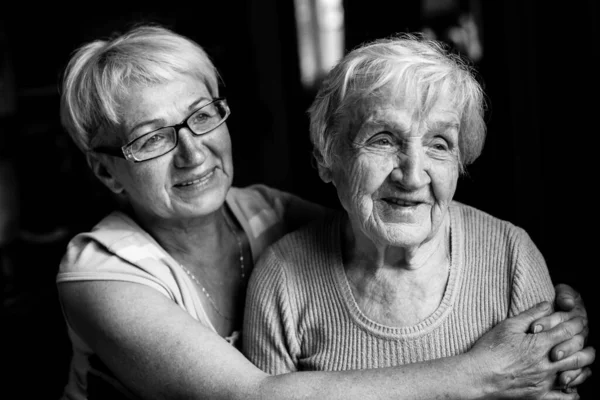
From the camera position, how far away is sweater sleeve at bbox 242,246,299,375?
1746 mm

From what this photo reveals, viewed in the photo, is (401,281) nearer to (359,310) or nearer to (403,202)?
(359,310)

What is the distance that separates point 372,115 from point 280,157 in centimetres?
307

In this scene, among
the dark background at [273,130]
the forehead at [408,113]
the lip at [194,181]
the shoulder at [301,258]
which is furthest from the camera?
the dark background at [273,130]

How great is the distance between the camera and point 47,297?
3506 mm

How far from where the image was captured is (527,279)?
1.68m

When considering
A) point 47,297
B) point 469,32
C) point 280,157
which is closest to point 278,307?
point 47,297

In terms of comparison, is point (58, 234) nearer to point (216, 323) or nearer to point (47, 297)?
point (47, 297)

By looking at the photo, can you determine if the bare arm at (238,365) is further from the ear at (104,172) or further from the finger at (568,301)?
the ear at (104,172)

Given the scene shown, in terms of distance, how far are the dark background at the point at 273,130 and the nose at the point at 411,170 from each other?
1.23m

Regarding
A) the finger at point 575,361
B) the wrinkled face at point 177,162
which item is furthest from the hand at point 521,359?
the wrinkled face at point 177,162

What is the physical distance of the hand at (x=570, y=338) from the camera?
162 cm

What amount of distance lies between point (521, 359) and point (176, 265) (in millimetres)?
911

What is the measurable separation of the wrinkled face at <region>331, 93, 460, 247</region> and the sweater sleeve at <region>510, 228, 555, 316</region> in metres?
0.22

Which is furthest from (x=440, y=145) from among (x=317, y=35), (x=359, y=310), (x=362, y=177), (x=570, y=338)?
(x=317, y=35)
